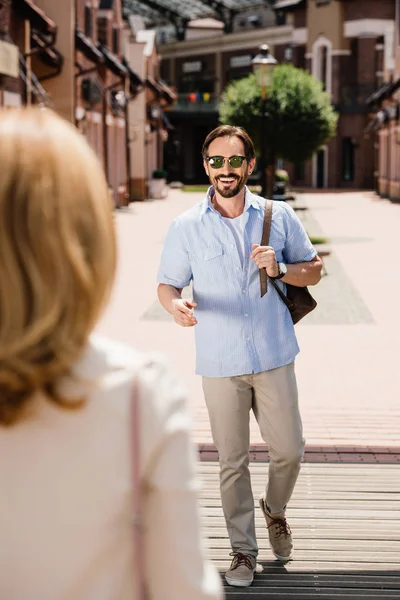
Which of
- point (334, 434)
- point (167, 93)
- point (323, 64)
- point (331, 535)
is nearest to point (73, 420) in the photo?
point (331, 535)

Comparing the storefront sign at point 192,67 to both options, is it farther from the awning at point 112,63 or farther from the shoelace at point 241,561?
the shoelace at point 241,561

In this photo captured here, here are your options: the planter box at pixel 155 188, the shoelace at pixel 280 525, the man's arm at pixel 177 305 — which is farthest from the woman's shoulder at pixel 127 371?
the planter box at pixel 155 188

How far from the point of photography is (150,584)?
5.26 feet

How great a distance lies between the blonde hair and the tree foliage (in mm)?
20756

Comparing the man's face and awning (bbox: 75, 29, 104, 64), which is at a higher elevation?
awning (bbox: 75, 29, 104, 64)

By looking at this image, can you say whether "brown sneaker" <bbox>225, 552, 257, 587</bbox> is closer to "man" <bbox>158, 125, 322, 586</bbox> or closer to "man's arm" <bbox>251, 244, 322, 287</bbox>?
"man" <bbox>158, 125, 322, 586</bbox>

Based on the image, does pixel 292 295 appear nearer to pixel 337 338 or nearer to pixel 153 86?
pixel 337 338

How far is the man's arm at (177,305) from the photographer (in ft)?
13.0

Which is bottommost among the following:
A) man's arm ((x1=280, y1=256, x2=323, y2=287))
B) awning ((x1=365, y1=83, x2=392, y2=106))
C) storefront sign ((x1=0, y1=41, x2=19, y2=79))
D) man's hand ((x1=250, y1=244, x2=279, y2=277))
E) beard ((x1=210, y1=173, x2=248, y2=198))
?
man's arm ((x1=280, y1=256, x2=323, y2=287))

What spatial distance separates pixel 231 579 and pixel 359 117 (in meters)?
53.5

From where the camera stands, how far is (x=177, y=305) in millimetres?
4023

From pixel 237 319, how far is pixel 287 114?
69.2 feet

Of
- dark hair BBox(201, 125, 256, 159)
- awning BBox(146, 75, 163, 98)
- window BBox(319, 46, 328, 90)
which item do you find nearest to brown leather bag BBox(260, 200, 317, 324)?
dark hair BBox(201, 125, 256, 159)

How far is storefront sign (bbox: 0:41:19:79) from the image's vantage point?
62.0 ft
